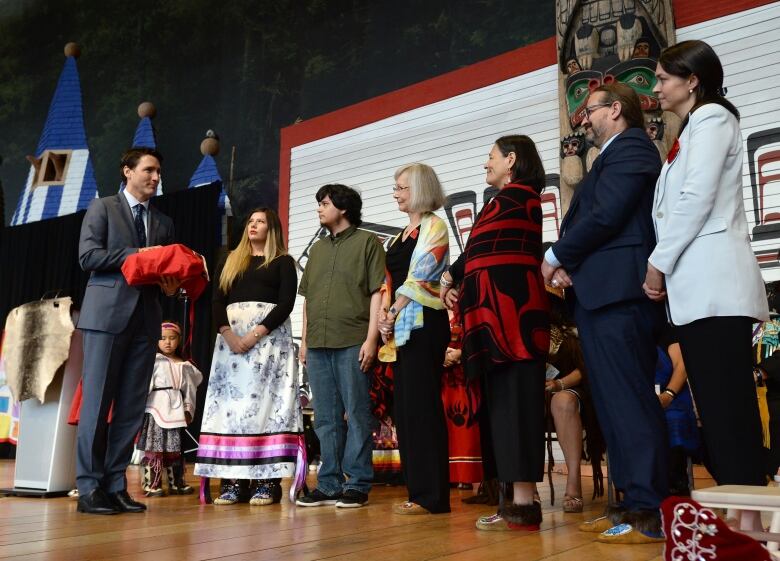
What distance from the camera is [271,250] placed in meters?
3.47

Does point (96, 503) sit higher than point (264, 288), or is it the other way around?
point (264, 288)

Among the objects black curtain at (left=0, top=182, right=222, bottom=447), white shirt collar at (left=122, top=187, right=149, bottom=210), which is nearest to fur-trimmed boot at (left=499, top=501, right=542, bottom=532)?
white shirt collar at (left=122, top=187, right=149, bottom=210)

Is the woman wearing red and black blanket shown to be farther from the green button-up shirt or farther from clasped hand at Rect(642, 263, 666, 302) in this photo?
the green button-up shirt

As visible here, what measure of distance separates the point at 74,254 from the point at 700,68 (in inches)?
321

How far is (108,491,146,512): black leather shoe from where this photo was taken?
2.90 m

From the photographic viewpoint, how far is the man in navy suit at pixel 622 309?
201cm

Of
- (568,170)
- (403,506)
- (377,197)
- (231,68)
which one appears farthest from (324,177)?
(403,506)

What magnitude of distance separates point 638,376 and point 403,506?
110 cm

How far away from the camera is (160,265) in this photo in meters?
2.90

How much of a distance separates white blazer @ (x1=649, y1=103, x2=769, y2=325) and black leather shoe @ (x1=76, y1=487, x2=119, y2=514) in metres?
2.15

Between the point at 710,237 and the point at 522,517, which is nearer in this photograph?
the point at 710,237

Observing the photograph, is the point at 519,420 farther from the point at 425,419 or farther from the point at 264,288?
the point at 264,288

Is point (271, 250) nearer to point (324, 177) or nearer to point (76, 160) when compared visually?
point (324, 177)

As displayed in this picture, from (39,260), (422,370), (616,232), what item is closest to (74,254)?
(39,260)
